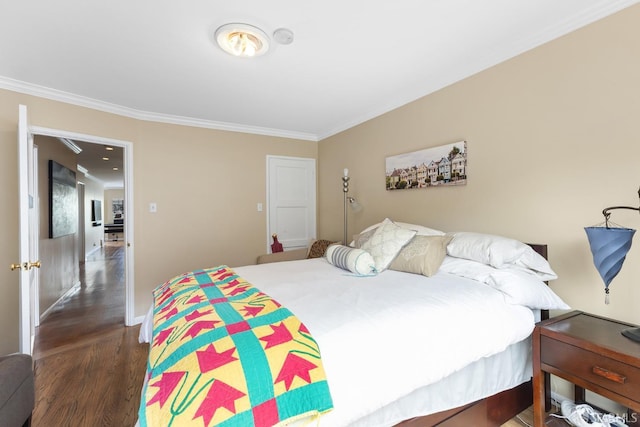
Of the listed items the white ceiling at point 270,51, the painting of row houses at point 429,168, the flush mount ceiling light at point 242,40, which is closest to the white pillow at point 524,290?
the painting of row houses at point 429,168

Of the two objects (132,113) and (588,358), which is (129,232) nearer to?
(132,113)

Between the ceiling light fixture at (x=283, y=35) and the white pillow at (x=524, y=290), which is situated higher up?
the ceiling light fixture at (x=283, y=35)

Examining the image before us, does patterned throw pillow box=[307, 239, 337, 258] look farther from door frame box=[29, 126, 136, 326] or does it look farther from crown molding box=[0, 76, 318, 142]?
door frame box=[29, 126, 136, 326]

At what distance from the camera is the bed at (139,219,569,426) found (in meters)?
1.10

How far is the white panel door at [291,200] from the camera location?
398 centimetres

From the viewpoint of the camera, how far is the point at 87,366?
2.31m

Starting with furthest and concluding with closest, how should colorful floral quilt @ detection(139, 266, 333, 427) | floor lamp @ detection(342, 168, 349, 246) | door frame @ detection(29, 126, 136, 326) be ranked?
floor lamp @ detection(342, 168, 349, 246) → door frame @ detection(29, 126, 136, 326) → colorful floral quilt @ detection(139, 266, 333, 427)

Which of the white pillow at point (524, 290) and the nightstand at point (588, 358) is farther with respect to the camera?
the white pillow at point (524, 290)

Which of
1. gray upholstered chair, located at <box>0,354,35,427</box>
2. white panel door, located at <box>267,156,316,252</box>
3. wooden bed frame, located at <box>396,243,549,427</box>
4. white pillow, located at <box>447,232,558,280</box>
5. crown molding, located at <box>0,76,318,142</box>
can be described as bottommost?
wooden bed frame, located at <box>396,243,549,427</box>

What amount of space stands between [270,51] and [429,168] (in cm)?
164

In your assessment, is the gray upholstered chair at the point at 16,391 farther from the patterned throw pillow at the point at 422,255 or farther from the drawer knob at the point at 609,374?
the drawer knob at the point at 609,374

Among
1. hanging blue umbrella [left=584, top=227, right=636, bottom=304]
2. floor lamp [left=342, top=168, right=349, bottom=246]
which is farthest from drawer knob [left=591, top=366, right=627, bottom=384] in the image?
floor lamp [left=342, top=168, right=349, bottom=246]

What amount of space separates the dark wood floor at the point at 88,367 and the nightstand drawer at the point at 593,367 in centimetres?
57

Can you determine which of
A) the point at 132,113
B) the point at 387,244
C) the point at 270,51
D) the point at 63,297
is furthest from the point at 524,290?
the point at 63,297
